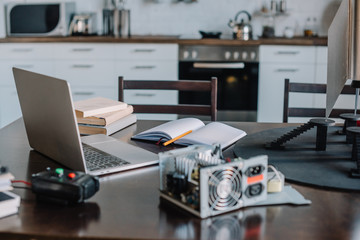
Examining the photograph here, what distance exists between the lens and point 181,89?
7.84 feet

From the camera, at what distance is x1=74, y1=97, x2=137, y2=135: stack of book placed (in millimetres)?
1762

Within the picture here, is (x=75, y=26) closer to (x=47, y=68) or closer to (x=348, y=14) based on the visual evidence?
(x=47, y=68)

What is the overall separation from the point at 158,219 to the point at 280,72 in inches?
126

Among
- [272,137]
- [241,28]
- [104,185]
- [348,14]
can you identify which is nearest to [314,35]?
[241,28]

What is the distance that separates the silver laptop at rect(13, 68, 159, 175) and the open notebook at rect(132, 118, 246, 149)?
0.37 ft

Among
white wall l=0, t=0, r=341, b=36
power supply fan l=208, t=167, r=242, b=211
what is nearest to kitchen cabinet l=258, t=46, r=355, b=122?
white wall l=0, t=0, r=341, b=36

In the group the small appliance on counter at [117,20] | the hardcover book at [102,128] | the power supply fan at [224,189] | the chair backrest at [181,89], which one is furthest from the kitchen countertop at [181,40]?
the power supply fan at [224,189]

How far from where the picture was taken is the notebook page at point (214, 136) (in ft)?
5.24

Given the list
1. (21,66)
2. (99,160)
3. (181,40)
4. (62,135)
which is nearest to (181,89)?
(99,160)

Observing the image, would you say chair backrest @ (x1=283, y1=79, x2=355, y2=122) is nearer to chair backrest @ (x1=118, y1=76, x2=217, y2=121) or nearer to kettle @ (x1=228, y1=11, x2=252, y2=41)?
chair backrest @ (x1=118, y1=76, x2=217, y2=121)

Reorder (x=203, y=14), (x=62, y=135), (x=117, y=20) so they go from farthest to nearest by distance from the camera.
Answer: (x=203, y=14) → (x=117, y=20) → (x=62, y=135)

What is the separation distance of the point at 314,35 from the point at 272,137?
A: 2981 millimetres

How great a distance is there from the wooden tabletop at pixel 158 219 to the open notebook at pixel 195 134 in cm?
37

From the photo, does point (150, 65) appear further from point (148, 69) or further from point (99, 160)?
point (99, 160)
